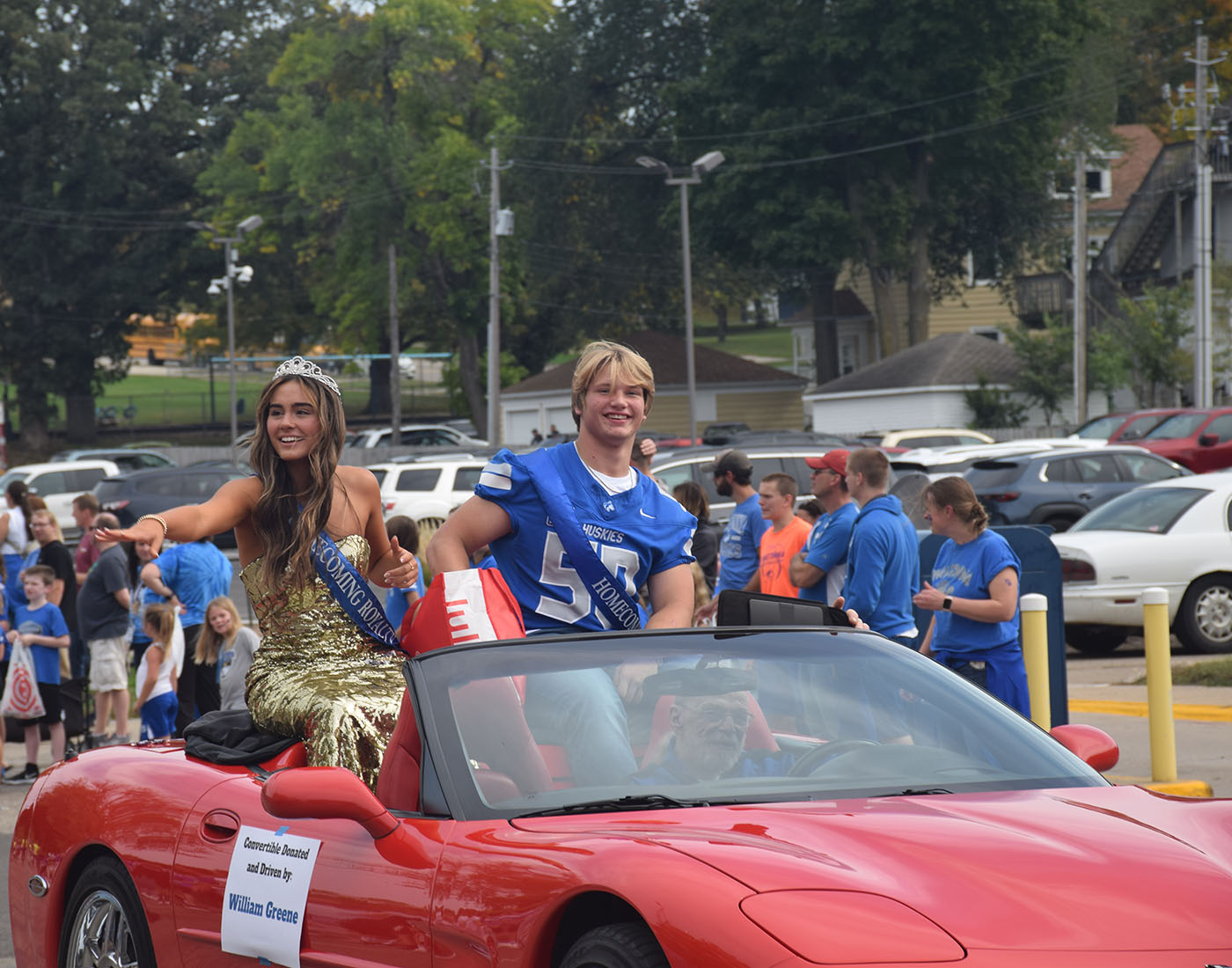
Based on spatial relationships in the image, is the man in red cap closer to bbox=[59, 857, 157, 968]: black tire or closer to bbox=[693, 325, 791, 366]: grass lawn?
bbox=[59, 857, 157, 968]: black tire

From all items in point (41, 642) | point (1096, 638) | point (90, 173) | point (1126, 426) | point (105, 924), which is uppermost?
point (90, 173)

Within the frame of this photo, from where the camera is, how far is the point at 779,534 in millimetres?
9758

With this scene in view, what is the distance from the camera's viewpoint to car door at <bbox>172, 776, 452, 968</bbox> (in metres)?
3.55

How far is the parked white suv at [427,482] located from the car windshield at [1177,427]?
12.1 meters

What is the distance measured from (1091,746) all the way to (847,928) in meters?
1.58

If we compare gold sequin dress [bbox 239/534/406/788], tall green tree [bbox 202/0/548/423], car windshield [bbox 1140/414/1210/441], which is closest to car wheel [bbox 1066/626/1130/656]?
gold sequin dress [bbox 239/534/406/788]

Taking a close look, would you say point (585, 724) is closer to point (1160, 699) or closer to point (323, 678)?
point (323, 678)

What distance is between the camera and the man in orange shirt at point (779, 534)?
959 cm

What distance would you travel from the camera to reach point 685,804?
11.5 ft

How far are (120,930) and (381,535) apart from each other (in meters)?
1.38

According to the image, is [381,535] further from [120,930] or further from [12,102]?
[12,102]

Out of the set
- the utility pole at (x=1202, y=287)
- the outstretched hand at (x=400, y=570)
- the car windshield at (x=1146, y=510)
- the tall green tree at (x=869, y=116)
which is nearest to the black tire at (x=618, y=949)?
the outstretched hand at (x=400, y=570)

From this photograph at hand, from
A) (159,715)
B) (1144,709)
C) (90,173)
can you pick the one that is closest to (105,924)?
(159,715)

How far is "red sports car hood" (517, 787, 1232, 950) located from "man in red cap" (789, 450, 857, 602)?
16.8 feet
